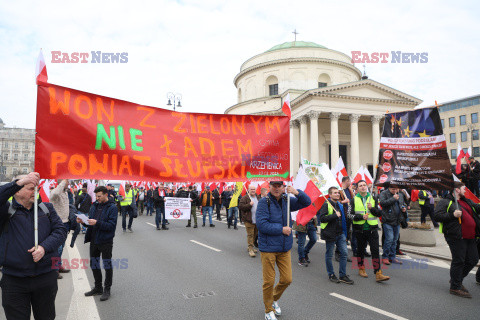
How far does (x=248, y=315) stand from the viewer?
4594 millimetres

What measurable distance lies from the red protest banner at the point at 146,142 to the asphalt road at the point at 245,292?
2.14m

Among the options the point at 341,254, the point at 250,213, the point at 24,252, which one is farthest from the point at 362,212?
the point at 24,252

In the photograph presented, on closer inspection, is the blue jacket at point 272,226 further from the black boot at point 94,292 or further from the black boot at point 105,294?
the black boot at point 94,292

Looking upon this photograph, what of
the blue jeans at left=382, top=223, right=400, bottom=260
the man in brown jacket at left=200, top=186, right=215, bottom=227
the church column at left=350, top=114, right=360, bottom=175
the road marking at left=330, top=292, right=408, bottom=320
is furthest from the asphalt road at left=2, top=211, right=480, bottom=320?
the church column at left=350, top=114, right=360, bottom=175

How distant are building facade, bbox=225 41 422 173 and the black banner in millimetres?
27006

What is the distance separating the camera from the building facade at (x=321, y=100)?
1433 inches

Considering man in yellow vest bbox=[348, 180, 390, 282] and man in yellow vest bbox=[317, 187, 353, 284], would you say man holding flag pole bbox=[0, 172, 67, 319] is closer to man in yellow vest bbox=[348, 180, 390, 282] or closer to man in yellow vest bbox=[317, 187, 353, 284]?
man in yellow vest bbox=[317, 187, 353, 284]

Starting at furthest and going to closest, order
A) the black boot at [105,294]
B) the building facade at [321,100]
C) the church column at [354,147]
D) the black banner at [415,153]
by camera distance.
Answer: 1. the church column at [354,147]
2. the building facade at [321,100]
3. the black banner at [415,153]
4. the black boot at [105,294]

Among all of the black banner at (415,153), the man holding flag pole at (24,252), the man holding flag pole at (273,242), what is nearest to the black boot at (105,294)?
the man holding flag pole at (24,252)

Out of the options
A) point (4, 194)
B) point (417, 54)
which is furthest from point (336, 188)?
point (417, 54)

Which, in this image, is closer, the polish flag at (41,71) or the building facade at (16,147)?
the polish flag at (41,71)

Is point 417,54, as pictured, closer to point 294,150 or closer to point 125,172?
point 125,172

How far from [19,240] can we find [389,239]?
723cm

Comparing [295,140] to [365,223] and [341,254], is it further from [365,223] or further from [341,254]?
[341,254]
